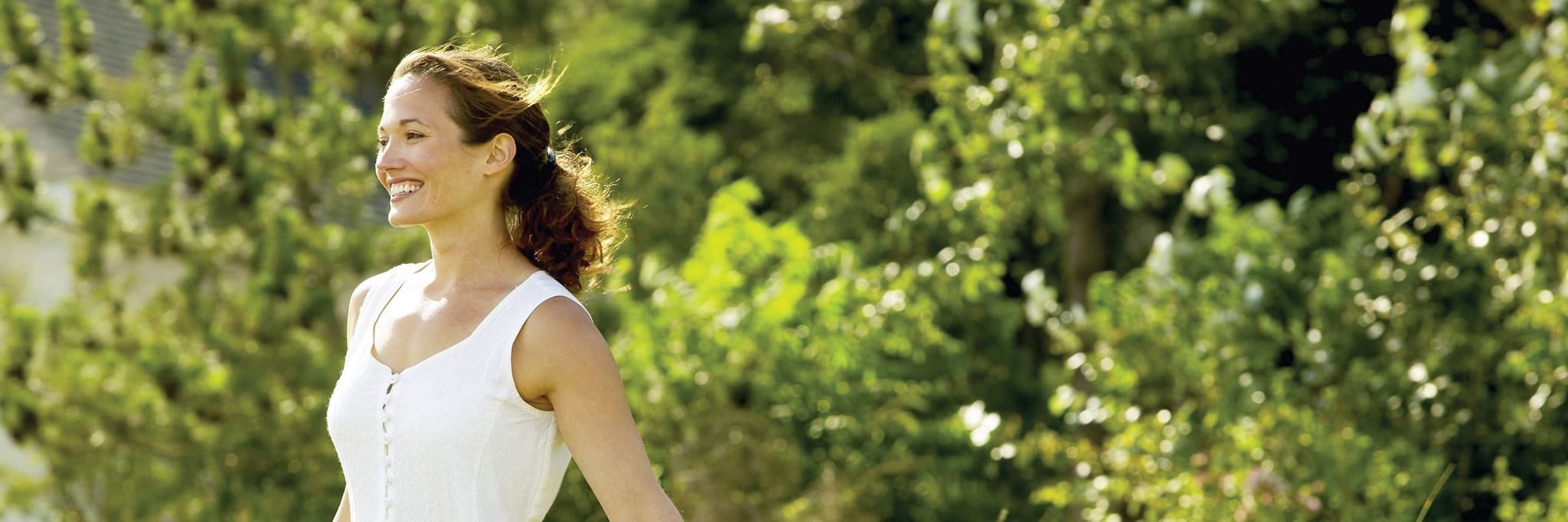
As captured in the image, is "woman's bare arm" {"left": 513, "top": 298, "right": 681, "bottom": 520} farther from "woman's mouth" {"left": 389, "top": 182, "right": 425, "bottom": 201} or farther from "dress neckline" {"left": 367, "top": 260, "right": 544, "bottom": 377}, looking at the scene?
"woman's mouth" {"left": 389, "top": 182, "right": 425, "bottom": 201}

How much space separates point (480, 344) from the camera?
1.96m

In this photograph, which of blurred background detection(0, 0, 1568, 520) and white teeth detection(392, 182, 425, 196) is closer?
white teeth detection(392, 182, 425, 196)

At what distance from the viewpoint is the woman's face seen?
2006mm

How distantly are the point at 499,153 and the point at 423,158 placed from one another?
10 centimetres

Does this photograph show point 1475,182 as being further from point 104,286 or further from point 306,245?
point 104,286

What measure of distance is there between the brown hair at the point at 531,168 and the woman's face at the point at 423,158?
16 mm

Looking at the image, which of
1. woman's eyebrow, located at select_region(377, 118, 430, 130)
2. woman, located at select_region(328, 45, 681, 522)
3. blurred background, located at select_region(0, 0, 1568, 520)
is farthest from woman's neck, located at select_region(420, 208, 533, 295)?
blurred background, located at select_region(0, 0, 1568, 520)

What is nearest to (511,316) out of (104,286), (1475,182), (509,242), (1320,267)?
(509,242)

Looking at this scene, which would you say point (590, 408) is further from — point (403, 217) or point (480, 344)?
point (403, 217)

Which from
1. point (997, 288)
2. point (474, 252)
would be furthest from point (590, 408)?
point (997, 288)

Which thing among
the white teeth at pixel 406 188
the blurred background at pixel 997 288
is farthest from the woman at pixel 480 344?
the blurred background at pixel 997 288

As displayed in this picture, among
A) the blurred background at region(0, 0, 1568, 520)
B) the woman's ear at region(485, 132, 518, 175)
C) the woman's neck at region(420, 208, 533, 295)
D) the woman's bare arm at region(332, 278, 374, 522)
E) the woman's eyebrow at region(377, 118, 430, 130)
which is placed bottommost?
the blurred background at region(0, 0, 1568, 520)

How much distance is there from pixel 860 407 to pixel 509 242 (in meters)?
4.01

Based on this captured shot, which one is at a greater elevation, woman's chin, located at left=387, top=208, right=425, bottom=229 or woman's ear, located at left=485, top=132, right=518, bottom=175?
woman's ear, located at left=485, top=132, right=518, bottom=175
